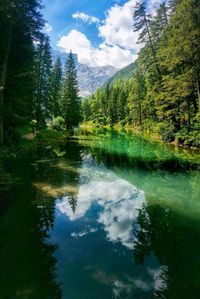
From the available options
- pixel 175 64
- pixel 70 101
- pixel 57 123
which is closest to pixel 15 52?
pixel 175 64

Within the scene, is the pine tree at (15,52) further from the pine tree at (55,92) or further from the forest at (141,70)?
the pine tree at (55,92)

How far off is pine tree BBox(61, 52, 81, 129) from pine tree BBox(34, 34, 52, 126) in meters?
7.82

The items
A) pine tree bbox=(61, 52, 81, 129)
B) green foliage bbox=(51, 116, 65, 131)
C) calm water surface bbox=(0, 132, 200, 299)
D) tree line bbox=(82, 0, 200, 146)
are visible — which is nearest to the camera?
calm water surface bbox=(0, 132, 200, 299)

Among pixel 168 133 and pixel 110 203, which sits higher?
pixel 168 133

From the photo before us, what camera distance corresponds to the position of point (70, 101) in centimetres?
5481

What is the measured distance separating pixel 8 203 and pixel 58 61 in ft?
216

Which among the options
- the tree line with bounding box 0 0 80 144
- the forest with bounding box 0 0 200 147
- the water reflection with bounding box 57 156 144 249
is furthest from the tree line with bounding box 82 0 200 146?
the water reflection with bounding box 57 156 144 249

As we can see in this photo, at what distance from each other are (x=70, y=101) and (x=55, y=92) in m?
5.68

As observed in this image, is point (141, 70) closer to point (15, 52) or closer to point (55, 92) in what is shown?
point (55, 92)

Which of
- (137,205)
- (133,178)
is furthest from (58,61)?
(137,205)

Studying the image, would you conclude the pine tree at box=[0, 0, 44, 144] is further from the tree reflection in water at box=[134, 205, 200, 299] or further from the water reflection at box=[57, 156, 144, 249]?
the tree reflection in water at box=[134, 205, 200, 299]

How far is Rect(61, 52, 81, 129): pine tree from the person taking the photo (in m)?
54.1

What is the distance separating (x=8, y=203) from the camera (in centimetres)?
1035

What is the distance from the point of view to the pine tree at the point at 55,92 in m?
48.2
